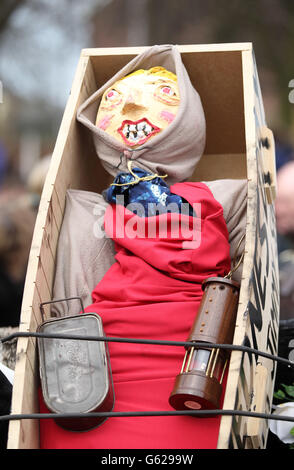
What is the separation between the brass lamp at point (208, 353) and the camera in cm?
144

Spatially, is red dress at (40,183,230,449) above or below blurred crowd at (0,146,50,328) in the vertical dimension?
below

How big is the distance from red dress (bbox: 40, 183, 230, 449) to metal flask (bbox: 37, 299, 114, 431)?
0.16 feet

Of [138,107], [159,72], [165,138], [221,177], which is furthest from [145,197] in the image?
[221,177]

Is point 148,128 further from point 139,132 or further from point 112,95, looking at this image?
point 112,95

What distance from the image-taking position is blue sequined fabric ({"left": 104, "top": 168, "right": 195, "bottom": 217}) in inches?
73.4

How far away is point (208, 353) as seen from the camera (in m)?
1.48

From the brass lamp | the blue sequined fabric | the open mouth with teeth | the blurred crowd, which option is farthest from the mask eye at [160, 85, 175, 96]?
the blurred crowd

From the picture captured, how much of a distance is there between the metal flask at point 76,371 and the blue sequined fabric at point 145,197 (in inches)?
16.1

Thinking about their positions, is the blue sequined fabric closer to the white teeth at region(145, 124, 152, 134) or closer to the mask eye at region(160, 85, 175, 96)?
the white teeth at region(145, 124, 152, 134)

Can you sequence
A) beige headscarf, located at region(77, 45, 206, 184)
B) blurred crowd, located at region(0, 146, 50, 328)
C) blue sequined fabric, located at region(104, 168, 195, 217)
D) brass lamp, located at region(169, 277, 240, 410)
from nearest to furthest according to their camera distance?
brass lamp, located at region(169, 277, 240, 410), blue sequined fabric, located at region(104, 168, 195, 217), beige headscarf, located at region(77, 45, 206, 184), blurred crowd, located at region(0, 146, 50, 328)

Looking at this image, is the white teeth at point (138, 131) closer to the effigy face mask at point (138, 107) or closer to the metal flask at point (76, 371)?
the effigy face mask at point (138, 107)

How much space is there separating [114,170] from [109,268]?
0.32 metres

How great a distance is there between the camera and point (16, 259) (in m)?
3.44

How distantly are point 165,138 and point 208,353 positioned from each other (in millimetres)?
748
